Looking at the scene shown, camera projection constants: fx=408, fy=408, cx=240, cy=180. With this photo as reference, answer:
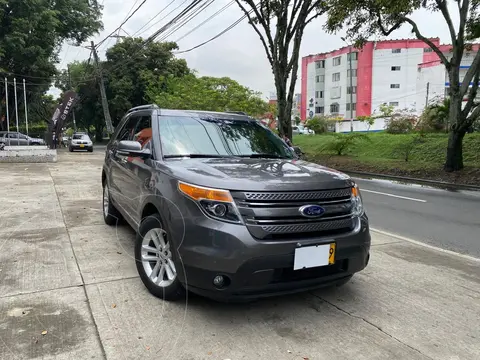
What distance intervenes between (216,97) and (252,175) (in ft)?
79.2

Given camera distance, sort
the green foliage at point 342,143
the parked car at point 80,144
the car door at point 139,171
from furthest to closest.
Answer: the parked car at point 80,144, the green foliage at point 342,143, the car door at point 139,171

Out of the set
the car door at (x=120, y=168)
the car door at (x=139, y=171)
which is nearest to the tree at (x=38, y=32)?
the car door at (x=120, y=168)

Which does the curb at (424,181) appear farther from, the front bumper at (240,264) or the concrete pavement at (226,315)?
the front bumper at (240,264)

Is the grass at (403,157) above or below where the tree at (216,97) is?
below

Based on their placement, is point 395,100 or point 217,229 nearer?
point 217,229

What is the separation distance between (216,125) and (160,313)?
82.3 inches

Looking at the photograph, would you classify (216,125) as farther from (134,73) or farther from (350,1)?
(134,73)

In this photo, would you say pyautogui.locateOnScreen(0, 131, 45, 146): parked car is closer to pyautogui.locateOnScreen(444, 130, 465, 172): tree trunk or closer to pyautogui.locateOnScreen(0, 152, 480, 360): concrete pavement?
pyautogui.locateOnScreen(444, 130, 465, 172): tree trunk

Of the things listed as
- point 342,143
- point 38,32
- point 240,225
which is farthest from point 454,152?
point 38,32

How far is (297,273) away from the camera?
10.0 ft

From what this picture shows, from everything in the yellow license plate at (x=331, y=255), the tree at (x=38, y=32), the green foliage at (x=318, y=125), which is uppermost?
the tree at (x=38, y=32)

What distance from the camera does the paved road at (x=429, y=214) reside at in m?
6.18

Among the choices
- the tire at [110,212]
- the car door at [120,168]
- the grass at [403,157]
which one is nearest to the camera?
the car door at [120,168]

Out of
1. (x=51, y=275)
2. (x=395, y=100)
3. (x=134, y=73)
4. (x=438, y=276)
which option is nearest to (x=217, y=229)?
(x=51, y=275)
